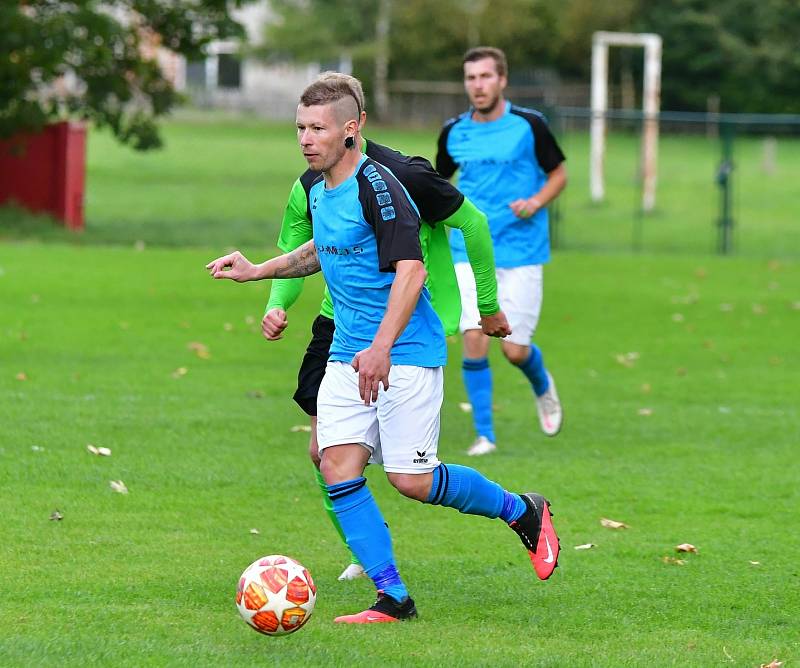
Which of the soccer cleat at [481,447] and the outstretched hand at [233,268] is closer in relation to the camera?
the outstretched hand at [233,268]

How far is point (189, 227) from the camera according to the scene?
88.1 ft

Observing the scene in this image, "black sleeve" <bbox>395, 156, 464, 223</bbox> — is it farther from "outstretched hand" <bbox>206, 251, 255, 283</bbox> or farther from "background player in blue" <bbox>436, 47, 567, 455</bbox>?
"background player in blue" <bbox>436, 47, 567, 455</bbox>

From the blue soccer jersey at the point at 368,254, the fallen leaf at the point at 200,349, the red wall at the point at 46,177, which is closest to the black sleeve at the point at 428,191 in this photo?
the blue soccer jersey at the point at 368,254

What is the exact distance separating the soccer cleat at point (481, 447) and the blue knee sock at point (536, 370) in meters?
0.55

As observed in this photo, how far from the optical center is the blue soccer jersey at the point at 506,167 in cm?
941

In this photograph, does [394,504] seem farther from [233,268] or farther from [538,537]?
[233,268]

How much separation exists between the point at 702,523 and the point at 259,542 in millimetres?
2290

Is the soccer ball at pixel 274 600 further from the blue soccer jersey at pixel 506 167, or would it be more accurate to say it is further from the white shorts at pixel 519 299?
the blue soccer jersey at pixel 506 167

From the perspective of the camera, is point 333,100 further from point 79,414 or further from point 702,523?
point 79,414

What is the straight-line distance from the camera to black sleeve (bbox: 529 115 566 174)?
9.41 metres

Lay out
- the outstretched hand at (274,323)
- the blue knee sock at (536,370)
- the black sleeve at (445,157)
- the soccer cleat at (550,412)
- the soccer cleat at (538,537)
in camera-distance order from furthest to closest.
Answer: the soccer cleat at (550,412) < the blue knee sock at (536,370) < the black sleeve at (445,157) < the soccer cleat at (538,537) < the outstretched hand at (274,323)

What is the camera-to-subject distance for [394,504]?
7898 millimetres

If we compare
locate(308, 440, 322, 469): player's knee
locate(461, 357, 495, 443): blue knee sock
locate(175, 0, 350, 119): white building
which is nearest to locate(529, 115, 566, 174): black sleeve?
locate(461, 357, 495, 443): blue knee sock

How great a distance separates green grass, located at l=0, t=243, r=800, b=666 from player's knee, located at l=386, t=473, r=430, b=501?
499mm
